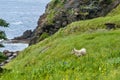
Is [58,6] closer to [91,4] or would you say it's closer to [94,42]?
[91,4]

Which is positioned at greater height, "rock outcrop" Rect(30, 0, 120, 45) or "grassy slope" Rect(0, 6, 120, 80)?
"grassy slope" Rect(0, 6, 120, 80)

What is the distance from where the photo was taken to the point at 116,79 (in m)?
13.4

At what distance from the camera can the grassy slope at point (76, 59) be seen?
15694 mm

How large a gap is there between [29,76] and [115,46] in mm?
18161

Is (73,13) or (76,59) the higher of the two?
(76,59)

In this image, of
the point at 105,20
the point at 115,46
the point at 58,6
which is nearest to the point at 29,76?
→ the point at 115,46

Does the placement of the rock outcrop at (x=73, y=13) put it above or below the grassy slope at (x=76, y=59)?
below

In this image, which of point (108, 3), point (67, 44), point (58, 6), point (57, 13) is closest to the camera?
point (67, 44)

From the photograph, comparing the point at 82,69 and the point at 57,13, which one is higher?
the point at 82,69

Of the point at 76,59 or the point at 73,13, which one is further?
the point at 73,13

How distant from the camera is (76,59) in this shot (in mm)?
25172

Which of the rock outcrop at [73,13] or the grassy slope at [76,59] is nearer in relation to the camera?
the grassy slope at [76,59]

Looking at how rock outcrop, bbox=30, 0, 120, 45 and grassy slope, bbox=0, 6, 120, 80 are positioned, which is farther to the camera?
rock outcrop, bbox=30, 0, 120, 45

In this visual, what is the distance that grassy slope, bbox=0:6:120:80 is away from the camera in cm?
1569
